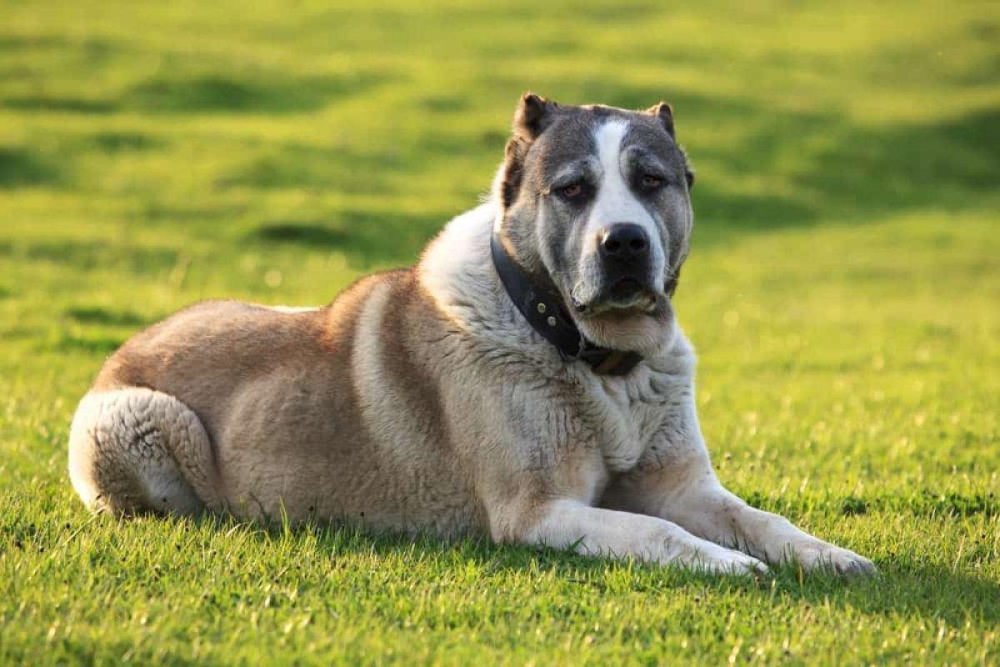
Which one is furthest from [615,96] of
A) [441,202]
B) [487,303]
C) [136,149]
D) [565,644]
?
[565,644]

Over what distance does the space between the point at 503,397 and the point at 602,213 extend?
977 mm

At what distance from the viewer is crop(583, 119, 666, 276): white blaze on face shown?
6.15 metres

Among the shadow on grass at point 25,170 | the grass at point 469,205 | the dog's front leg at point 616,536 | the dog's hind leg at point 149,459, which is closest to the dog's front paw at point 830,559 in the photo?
the grass at point 469,205

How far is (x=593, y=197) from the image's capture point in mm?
6328

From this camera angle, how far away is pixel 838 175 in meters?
31.2

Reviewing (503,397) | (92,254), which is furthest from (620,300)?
(92,254)

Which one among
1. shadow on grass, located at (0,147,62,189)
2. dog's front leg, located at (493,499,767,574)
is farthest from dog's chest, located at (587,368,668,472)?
shadow on grass, located at (0,147,62,189)

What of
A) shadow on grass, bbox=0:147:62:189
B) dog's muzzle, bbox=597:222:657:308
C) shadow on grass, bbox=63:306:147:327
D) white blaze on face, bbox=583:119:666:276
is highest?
white blaze on face, bbox=583:119:666:276

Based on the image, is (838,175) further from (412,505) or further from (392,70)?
(412,505)

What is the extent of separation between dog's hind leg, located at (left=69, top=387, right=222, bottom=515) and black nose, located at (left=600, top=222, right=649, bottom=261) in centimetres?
238

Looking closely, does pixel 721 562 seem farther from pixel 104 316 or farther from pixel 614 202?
pixel 104 316

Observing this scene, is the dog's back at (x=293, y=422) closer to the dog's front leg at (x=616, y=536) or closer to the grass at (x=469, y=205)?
the grass at (x=469, y=205)

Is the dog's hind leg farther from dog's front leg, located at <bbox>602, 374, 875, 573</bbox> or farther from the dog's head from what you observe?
dog's front leg, located at <bbox>602, 374, 875, 573</bbox>

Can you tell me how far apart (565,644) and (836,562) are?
1552mm
